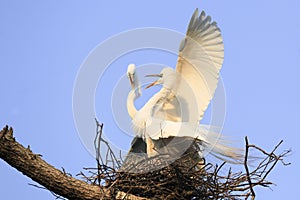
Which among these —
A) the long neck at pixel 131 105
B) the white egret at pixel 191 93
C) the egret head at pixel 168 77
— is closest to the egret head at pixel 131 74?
the long neck at pixel 131 105

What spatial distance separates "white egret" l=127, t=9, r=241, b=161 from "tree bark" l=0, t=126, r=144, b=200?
4.24 feet

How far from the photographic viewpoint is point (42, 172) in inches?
148

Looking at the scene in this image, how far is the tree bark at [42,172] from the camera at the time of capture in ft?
11.8

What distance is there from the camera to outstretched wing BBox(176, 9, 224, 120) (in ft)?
17.2

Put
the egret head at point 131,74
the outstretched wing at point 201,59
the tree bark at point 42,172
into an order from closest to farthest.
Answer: the tree bark at point 42,172 < the outstretched wing at point 201,59 < the egret head at point 131,74

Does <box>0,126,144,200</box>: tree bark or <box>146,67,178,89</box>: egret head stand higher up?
<box>146,67,178,89</box>: egret head

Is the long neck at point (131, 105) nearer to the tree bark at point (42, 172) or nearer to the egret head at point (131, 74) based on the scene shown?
the egret head at point (131, 74)

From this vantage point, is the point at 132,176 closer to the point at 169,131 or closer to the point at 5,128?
the point at 169,131

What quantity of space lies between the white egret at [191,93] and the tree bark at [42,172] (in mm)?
1291

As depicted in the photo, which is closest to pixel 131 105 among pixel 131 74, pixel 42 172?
pixel 131 74

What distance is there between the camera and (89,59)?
5.21m

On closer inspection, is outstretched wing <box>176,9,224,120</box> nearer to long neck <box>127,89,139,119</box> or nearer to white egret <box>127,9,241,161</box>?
white egret <box>127,9,241,161</box>

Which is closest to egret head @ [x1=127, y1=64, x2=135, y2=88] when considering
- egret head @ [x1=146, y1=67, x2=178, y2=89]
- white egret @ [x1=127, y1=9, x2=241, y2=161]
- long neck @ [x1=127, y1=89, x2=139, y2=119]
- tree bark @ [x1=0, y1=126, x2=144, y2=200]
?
long neck @ [x1=127, y1=89, x2=139, y2=119]

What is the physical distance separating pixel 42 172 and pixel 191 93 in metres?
2.04
